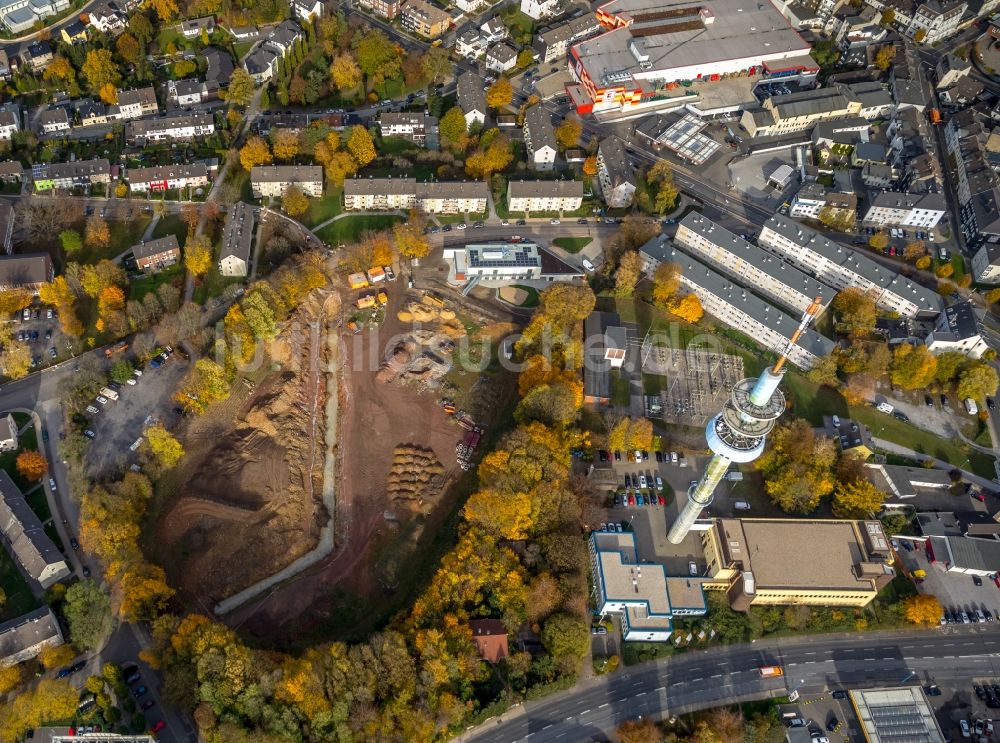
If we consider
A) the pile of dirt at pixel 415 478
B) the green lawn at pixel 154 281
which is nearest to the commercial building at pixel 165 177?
the green lawn at pixel 154 281

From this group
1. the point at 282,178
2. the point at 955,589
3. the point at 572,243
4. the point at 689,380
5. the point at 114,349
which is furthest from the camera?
the point at 282,178

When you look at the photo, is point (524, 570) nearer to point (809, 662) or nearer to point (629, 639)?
point (629, 639)

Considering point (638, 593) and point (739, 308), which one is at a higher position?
point (739, 308)

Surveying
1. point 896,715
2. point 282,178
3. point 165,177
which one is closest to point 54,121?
point 165,177

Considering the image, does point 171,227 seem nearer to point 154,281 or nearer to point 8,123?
point 154,281

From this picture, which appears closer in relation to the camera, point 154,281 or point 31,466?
point 31,466

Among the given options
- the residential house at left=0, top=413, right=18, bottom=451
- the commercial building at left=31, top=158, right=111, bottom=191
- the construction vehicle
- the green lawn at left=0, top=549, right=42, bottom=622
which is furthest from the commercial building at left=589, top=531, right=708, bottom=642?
the commercial building at left=31, top=158, right=111, bottom=191
